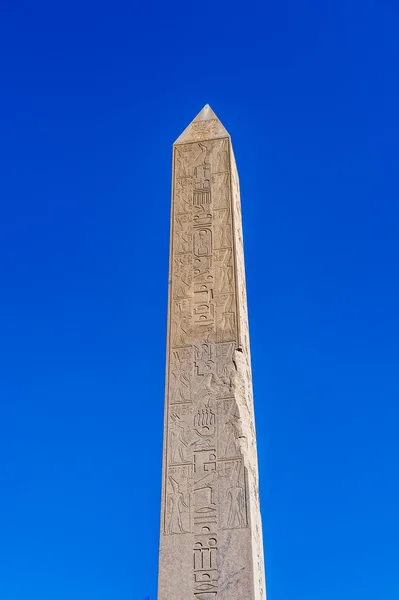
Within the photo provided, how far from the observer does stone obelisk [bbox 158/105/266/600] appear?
20.3ft

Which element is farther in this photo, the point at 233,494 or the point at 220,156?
the point at 220,156

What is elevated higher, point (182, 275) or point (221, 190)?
point (221, 190)

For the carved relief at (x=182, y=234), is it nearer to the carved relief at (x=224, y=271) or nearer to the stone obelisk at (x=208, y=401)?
the stone obelisk at (x=208, y=401)

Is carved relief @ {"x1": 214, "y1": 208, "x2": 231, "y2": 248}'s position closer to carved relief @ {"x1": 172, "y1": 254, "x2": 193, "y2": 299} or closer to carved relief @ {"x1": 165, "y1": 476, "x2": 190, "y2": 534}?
carved relief @ {"x1": 172, "y1": 254, "x2": 193, "y2": 299}

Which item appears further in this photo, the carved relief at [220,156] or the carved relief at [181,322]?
the carved relief at [220,156]

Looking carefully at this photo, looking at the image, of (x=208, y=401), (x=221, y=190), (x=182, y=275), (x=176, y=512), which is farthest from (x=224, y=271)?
(x=176, y=512)

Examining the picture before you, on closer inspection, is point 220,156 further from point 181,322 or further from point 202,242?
point 181,322

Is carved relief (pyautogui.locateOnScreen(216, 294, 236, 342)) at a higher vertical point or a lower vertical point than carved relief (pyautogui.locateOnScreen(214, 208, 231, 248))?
lower

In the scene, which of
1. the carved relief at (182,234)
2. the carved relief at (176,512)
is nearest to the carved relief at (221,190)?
the carved relief at (182,234)

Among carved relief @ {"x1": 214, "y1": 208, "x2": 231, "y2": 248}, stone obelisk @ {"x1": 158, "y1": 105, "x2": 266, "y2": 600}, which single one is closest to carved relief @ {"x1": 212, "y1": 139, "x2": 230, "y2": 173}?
stone obelisk @ {"x1": 158, "y1": 105, "x2": 266, "y2": 600}

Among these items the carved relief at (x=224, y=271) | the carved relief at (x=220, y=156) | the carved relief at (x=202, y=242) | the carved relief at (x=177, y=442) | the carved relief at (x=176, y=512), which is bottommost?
the carved relief at (x=176, y=512)

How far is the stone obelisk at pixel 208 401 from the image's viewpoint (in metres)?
6.19

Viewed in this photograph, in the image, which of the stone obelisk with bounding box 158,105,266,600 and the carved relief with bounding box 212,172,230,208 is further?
the carved relief with bounding box 212,172,230,208

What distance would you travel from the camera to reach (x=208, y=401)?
6906 mm
